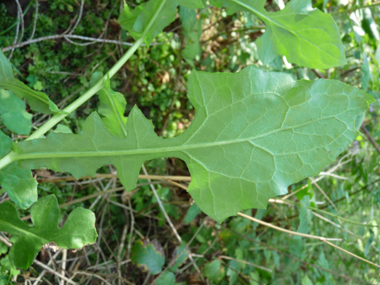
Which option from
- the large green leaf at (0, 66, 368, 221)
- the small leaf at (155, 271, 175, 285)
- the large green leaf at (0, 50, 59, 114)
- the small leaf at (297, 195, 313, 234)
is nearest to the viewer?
the large green leaf at (0, 66, 368, 221)

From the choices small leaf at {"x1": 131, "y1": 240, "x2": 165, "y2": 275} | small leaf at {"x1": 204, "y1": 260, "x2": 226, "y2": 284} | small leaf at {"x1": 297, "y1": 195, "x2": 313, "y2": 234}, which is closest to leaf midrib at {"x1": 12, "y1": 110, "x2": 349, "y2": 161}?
small leaf at {"x1": 297, "y1": 195, "x2": 313, "y2": 234}

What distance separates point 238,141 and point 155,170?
104 cm

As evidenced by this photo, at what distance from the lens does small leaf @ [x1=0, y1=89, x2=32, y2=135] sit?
0.89 meters

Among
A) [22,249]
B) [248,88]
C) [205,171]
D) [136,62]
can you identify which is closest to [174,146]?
[205,171]

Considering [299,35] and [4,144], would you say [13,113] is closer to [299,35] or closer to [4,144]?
[4,144]

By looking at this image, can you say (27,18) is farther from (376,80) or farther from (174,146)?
(376,80)

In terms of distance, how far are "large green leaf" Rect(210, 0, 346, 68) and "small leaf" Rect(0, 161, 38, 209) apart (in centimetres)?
77

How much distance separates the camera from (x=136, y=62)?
1633mm

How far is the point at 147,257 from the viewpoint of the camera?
1.45 meters

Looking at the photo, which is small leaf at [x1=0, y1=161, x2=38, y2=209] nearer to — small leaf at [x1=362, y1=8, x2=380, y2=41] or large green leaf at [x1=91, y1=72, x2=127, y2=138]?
large green leaf at [x1=91, y1=72, x2=127, y2=138]

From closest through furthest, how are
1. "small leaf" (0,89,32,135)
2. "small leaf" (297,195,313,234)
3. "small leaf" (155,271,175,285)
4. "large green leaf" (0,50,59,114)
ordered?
1. "large green leaf" (0,50,59,114)
2. "small leaf" (0,89,32,135)
3. "small leaf" (297,195,313,234)
4. "small leaf" (155,271,175,285)

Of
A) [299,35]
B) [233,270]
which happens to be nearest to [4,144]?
[299,35]

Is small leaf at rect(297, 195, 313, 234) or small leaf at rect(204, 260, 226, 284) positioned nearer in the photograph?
small leaf at rect(297, 195, 313, 234)

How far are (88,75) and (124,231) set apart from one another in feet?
2.58
